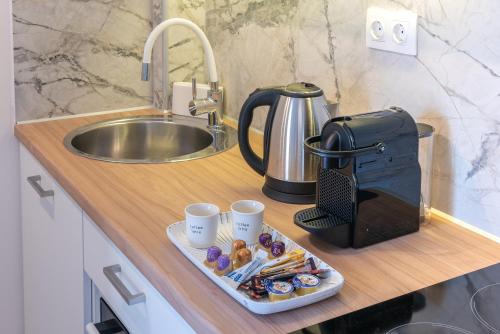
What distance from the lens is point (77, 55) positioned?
2270mm

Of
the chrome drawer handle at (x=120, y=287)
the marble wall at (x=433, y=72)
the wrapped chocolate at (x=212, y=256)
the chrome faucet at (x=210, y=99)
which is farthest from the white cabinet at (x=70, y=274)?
the marble wall at (x=433, y=72)

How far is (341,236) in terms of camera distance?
1422mm

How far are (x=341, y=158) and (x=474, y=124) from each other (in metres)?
0.29

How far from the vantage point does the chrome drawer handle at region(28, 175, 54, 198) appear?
1940 millimetres

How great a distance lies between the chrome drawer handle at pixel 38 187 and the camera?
1.94m

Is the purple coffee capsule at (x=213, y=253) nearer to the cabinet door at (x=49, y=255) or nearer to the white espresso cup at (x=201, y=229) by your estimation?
the white espresso cup at (x=201, y=229)

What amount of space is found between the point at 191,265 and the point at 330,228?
0.28 meters

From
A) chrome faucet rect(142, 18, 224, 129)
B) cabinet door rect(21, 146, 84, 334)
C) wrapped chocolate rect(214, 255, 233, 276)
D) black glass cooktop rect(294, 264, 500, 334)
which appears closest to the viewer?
black glass cooktop rect(294, 264, 500, 334)

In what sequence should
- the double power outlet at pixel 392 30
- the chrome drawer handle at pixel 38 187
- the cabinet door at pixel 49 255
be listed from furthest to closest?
the chrome drawer handle at pixel 38 187 → the cabinet door at pixel 49 255 → the double power outlet at pixel 392 30

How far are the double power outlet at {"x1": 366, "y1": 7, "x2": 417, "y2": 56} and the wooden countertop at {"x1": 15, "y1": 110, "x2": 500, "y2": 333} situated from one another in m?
0.39

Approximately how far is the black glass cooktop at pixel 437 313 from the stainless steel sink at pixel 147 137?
104 cm

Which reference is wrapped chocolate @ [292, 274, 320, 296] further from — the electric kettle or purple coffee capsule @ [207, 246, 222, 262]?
the electric kettle

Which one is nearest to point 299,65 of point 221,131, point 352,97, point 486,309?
point 352,97

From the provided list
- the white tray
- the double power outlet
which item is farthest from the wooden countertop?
the double power outlet
